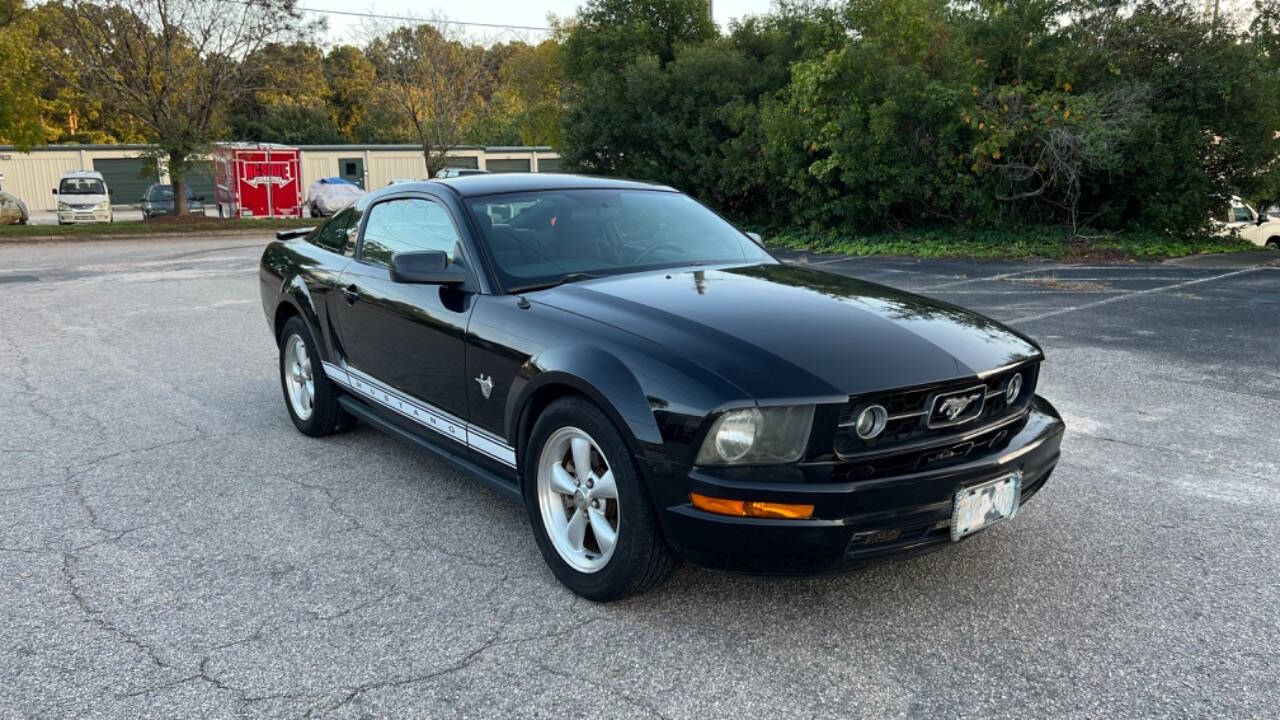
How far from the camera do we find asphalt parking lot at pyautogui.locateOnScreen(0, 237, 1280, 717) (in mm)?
2797

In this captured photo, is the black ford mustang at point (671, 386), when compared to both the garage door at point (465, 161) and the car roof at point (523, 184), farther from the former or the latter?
the garage door at point (465, 161)

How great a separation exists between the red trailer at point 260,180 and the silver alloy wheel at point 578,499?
107 feet

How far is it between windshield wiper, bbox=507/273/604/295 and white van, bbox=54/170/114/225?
103ft

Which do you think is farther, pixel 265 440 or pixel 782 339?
pixel 265 440

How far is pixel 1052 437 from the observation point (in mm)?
3508

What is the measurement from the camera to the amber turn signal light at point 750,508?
2.86 metres

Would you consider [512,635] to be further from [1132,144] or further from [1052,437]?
[1132,144]

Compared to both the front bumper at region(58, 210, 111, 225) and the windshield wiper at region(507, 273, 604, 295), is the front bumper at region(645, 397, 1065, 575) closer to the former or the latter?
the windshield wiper at region(507, 273, 604, 295)

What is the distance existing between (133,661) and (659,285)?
2.24m

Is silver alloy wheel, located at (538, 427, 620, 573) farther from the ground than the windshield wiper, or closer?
closer

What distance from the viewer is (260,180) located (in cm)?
3312

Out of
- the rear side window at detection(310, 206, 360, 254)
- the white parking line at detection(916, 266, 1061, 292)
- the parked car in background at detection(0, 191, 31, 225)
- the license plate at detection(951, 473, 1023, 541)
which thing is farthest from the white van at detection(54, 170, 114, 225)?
the license plate at detection(951, 473, 1023, 541)

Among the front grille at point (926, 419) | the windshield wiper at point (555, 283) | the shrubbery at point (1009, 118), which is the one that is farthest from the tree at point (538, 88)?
the front grille at point (926, 419)

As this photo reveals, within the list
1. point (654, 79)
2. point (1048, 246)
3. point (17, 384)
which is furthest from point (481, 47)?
point (17, 384)
